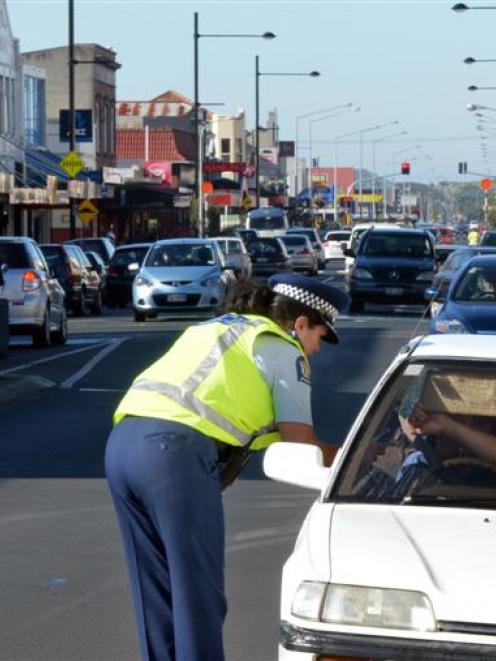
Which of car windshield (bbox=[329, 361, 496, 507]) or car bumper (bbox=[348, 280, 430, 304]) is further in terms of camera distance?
car bumper (bbox=[348, 280, 430, 304])

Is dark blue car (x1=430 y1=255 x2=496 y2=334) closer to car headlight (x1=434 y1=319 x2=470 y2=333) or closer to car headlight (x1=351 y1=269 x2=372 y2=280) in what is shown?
car headlight (x1=434 y1=319 x2=470 y2=333)

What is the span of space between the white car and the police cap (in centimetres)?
32

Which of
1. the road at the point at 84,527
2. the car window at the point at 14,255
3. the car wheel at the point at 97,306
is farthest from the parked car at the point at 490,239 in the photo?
the road at the point at 84,527

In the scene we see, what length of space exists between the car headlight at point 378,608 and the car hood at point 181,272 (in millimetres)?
29218

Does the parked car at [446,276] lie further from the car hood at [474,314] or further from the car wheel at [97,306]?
the car wheel at [97,306]

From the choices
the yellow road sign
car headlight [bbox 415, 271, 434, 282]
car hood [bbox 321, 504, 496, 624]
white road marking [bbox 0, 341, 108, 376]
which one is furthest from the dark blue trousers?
the yellow road sign

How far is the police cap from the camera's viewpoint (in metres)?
5.92

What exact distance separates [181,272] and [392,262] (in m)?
5.70

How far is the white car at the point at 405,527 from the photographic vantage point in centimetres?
496

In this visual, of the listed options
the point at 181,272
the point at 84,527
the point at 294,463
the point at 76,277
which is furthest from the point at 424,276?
the point at 294,463

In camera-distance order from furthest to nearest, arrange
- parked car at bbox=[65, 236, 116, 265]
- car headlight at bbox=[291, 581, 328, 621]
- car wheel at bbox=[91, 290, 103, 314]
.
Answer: parked car at bbox=[65, 236, 116, 265] < car wheel at bbox=[91, 290, 103, 314] < car headlight at bbox=[291, 581, 328, 621]

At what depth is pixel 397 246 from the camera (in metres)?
39.2

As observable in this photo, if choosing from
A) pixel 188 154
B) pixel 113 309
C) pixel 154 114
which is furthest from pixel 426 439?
pixel 154 114

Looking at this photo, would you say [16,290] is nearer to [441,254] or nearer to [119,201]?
[441,254]
